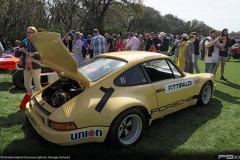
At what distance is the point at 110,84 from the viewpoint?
3061 mm

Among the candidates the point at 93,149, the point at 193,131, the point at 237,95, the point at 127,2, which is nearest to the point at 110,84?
the point at 93,149

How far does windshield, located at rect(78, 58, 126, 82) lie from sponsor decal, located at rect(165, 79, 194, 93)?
0.93m

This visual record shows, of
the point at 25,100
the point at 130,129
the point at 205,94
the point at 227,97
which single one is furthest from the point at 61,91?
the point at 227,97

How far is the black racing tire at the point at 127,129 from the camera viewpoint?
2.81 m

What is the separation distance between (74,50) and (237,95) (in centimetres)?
523

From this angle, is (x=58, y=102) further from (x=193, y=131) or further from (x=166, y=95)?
(x=193, y=131)

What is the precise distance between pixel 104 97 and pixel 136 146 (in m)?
0.89

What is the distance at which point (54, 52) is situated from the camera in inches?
103

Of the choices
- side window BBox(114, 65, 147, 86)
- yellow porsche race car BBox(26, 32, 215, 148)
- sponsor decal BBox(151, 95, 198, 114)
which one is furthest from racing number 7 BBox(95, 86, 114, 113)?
sponsor decal BBox(151, 95, 198, 114)

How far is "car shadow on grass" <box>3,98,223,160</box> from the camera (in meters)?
2.89

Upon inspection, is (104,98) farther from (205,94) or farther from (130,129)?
(205,94)

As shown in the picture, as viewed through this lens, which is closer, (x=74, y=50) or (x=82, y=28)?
(x=74, y=50)

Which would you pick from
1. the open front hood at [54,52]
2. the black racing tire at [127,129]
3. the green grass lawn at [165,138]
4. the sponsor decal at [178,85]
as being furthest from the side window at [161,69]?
the open front hood at [54,52]

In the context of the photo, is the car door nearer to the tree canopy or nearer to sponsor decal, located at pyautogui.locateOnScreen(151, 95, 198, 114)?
sponsor decal, located at pyautogui.locateOnScreen(151, 95, 198, 114)
